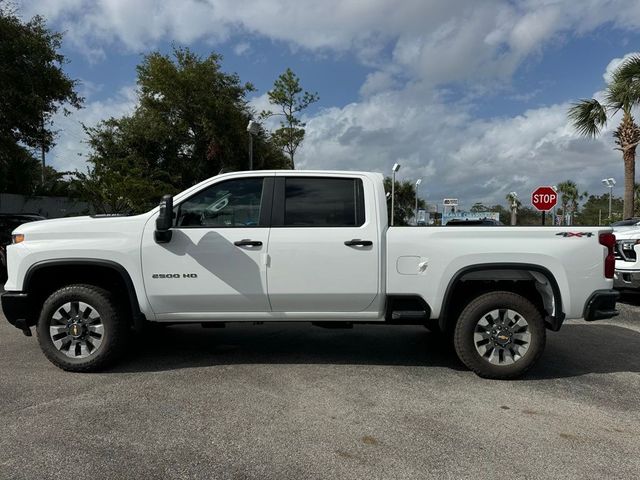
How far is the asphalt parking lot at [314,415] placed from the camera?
3.29 m

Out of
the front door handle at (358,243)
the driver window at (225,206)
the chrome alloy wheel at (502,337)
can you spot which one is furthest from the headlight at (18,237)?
the chrome alloy wheel at (502,337)

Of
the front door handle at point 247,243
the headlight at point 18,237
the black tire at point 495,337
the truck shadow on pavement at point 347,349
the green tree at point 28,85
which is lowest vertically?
the truck shadow on pavement at point 347,349

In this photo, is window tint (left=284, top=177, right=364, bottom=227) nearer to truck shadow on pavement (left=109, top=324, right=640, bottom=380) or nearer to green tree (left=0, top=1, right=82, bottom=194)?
truck shadow on pavement (left=109, top=324, right=640, bottom=380)

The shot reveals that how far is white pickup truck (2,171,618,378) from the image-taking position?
4859 millimetres

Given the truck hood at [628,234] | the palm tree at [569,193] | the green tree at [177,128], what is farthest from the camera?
the palm tree at [569,193]

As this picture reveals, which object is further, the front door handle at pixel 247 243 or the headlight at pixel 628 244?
the headlight at pixel 628 244

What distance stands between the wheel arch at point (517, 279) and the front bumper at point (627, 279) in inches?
171

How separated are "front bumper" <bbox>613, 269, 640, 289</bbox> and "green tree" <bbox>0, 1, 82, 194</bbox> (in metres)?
14.7

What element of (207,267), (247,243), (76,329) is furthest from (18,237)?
(247,243)

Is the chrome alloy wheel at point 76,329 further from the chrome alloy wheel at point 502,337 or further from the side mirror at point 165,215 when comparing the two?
the chrome alloy wheel at point 502,337

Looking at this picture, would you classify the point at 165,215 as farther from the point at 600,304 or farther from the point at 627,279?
the point at 627,279

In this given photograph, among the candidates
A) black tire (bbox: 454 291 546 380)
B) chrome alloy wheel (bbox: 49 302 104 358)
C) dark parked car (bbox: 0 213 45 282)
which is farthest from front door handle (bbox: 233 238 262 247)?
dark parked car (bbox: 0 213 45 282)

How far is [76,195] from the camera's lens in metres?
24.4

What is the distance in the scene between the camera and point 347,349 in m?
6.00
